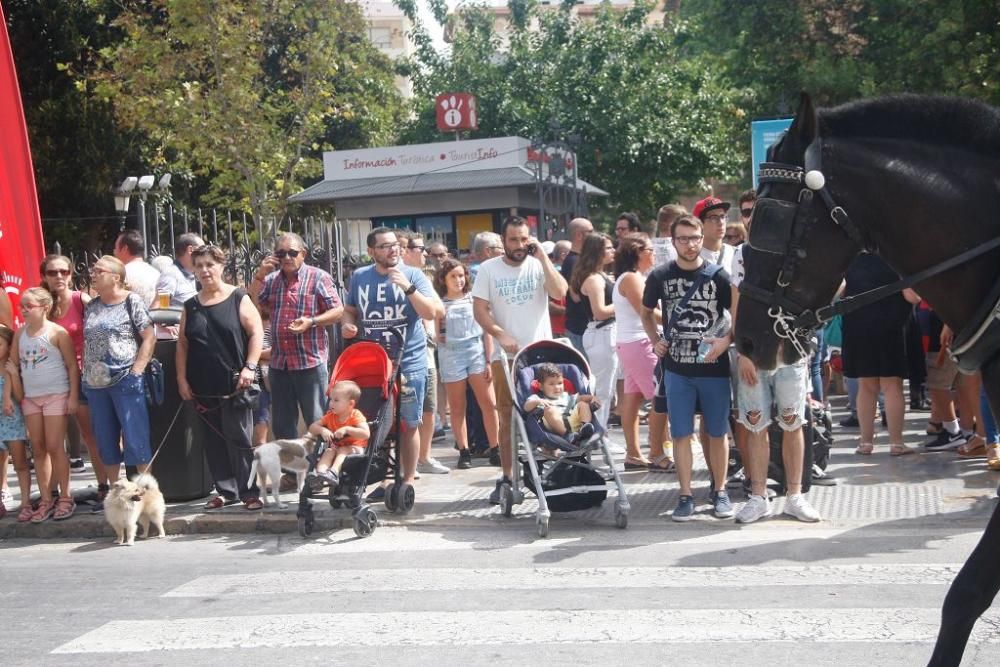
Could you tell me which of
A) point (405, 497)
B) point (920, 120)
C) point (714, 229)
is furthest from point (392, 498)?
point (920, 120)

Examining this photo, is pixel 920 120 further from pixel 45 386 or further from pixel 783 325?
pixel 45 386

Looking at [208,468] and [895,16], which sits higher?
[895,16]

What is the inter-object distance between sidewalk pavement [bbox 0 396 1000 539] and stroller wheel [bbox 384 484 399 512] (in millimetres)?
83

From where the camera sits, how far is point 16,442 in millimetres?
9398

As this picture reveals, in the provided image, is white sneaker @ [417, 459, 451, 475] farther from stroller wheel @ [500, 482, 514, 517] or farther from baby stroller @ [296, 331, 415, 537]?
stroller wheel @ [500, 482, 514, 517]

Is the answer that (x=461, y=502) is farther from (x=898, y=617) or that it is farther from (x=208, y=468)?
(x=898, y=617)

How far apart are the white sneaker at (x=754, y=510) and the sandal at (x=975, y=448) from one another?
8.80ft

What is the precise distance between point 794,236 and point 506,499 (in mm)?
4965

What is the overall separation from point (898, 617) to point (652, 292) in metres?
3.46

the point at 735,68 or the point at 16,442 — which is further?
the point at 735,68

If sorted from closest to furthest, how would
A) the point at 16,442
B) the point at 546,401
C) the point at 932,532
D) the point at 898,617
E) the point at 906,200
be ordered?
the point at 906,200
the point at 898,617
the point at 932,532
the point at 546,401
the point at 16,442

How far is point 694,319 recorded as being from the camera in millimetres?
8359

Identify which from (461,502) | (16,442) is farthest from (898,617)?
(16,442)

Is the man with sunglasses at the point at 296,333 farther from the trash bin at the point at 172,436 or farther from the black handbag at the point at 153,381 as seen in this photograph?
the black handbag at the point at 153,381
